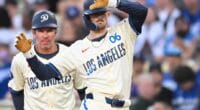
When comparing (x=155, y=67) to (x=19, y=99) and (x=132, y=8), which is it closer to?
(x=19, y=99)

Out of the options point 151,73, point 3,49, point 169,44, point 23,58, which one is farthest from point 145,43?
point 23,58

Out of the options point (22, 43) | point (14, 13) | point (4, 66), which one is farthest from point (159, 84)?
point (14, 13)

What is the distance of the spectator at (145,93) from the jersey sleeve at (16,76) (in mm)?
2536

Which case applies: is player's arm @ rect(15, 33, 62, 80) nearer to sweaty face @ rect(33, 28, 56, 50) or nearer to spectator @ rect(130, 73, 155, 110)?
sweaty face @ rect(33, 28, 56, 50)

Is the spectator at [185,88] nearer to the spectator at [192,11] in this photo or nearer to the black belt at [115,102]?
the spectator at [192,11]

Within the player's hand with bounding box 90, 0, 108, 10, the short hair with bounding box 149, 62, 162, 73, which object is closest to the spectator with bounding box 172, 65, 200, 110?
the short hair with bounding box 149, 62, 162, 73

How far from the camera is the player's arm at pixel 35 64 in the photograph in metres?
8.79

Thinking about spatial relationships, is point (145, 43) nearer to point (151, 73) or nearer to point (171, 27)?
point (171, 27)

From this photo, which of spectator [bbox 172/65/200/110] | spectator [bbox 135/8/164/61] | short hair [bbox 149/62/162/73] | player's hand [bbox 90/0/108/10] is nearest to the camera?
Result: player's hand [bbox 90/0/108/10]

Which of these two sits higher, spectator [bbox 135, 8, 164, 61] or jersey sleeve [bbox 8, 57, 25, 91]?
jersey sleeve [bbox 8, 57, 25, 91]

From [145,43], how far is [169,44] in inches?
15.7

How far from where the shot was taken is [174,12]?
46.9 ft

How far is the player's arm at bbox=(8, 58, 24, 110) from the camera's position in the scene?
995 centimetres

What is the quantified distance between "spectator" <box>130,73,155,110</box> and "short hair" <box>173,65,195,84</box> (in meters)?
0.62
